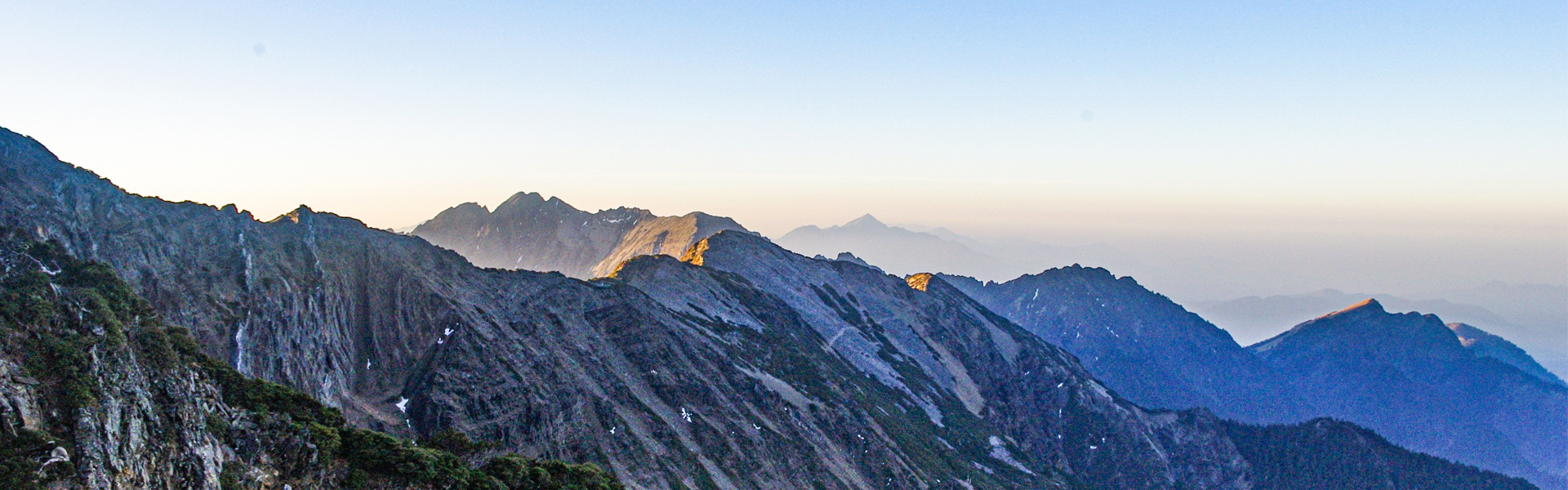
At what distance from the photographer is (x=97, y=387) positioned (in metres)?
48.1

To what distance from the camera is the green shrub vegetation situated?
45.5 meters

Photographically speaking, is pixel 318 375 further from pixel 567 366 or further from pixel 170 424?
pixel 170 424

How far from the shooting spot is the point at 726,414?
143 metres

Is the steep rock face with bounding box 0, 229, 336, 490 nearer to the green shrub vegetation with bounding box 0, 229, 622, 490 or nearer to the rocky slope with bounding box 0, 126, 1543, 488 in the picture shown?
the green shrub vegetation with bounding box 0, 229, 622, 490

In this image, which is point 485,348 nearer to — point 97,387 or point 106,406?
point 97,387

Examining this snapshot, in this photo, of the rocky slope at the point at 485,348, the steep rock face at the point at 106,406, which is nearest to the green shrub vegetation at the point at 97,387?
the steep rock face at the point at 106,406

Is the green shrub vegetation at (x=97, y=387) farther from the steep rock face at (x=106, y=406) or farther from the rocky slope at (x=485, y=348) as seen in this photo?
the rocky slope at (x=485, y=348)

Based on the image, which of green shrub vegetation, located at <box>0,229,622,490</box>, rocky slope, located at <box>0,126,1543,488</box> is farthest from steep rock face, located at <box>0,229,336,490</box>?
rocky slope, located at <box>0,126,1543,488</box>

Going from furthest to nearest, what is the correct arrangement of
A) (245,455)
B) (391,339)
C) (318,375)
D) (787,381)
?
(787,381)
(391,339)
(318,375)
(245,455)

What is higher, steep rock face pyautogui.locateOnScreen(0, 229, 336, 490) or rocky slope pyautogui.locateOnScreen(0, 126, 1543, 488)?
steep rock face pyautogui.locateOnScreen(0, 229, 336, 490)

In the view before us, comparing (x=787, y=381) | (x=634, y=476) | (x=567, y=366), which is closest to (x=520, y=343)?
(x=567, y=366)

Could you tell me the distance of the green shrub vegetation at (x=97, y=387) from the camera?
1791 inches

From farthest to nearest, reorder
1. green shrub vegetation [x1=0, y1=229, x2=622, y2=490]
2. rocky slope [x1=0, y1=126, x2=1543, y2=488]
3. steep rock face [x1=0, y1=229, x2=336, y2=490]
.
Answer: rocky slope [x1=0, y1=126, x2=1543, y2=488] < green shrub vegetation [x1=0, y1=229, x2=622, y2=490] < steep rock face [x1=0, y1=229, x2=336, y2=490]

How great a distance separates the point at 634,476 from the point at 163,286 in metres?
55.2
